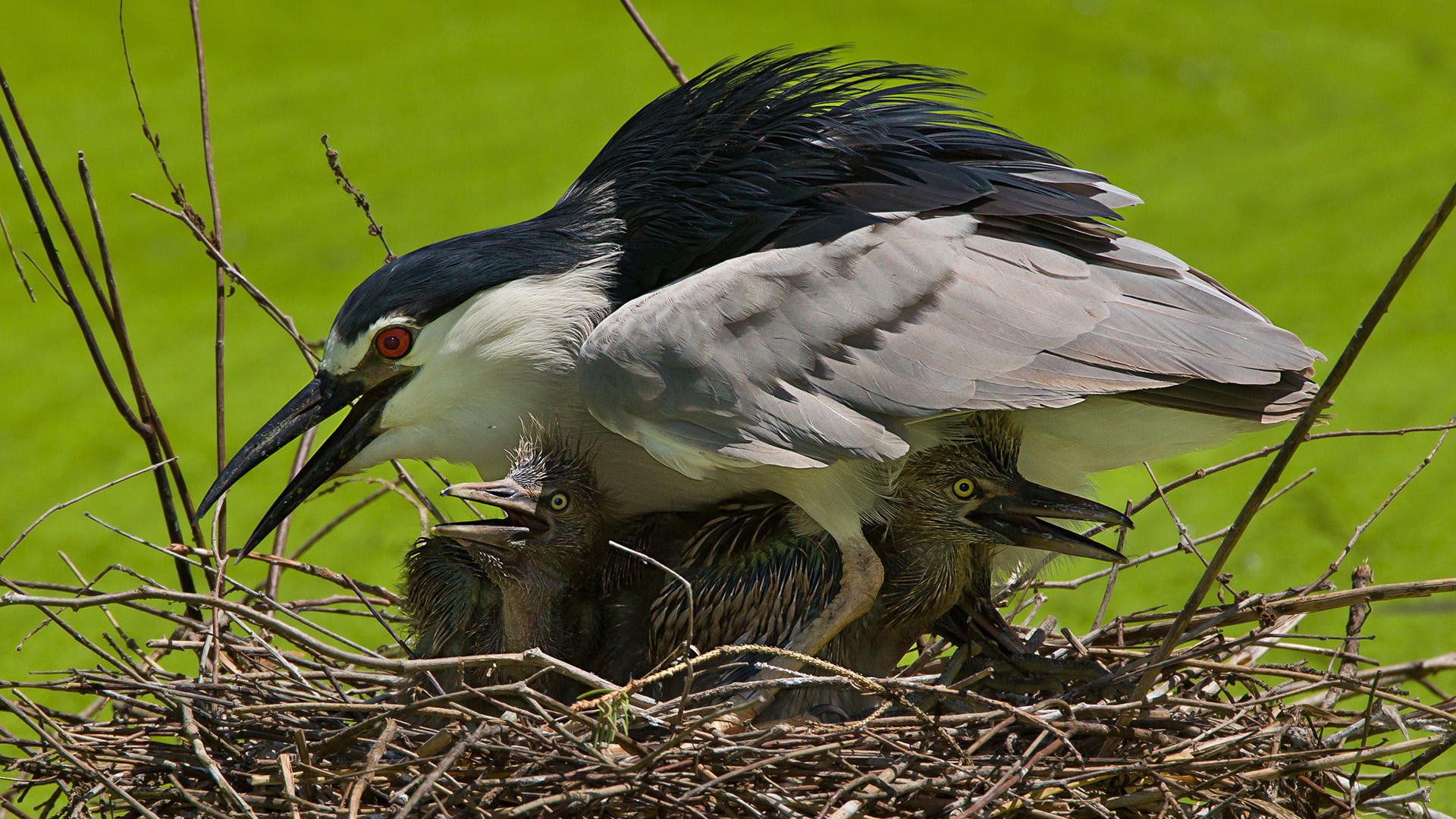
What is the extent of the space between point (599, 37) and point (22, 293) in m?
2.72

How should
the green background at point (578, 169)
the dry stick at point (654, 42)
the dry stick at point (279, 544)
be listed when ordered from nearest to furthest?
the dry stick at point (654, 42) < the dry stick at point (279, 544) < the green background at point (578, 169)

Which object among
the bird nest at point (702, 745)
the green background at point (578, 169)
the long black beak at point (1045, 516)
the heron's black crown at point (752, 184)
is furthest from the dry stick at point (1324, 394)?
the green background at point (578, 169)

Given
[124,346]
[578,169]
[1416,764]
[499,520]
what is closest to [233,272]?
[124,346]

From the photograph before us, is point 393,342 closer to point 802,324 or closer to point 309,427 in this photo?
point 309,427

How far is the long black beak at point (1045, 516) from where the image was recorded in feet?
6.28

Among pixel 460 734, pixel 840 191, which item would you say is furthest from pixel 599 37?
pixel 460 734

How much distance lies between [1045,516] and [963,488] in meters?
0.14

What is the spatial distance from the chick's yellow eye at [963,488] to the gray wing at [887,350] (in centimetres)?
16

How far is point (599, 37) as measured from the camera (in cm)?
587

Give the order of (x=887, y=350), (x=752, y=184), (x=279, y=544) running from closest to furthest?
1. (x=887, y=350)
2. (x=752, y=184)
3. (x=279, y=544)

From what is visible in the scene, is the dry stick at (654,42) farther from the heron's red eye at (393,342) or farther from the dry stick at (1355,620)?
the dry stick at (1355,620)

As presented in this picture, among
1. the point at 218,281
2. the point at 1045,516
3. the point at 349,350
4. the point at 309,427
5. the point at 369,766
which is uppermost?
the point at 218,281

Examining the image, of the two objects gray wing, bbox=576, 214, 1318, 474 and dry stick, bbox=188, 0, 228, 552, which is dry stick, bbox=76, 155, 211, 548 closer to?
dry stick, bbox=188, 0, 228, 552

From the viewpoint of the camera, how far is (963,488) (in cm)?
197
